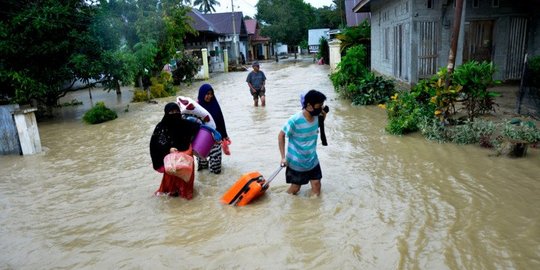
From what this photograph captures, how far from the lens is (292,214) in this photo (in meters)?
4.94

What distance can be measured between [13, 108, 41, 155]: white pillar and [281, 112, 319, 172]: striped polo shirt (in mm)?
6102

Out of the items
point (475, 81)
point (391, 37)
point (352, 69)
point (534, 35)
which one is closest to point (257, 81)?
point (352, 69)

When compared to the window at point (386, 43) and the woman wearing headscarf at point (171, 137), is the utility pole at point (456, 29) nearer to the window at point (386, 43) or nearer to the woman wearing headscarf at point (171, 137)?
the woman wearing headscarf at point (171, 137)

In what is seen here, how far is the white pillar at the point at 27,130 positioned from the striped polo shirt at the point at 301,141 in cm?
610

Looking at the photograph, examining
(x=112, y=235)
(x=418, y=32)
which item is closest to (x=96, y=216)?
(x=112, y=235)

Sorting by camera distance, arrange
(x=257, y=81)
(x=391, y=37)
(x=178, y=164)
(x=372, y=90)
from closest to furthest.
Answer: (x=178, y=164), (x=372, y=90), (x=257, y=81), (x=391, y=37)

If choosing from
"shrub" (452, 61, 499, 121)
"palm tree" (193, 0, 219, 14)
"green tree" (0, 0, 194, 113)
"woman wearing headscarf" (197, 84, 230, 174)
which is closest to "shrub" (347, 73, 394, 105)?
"shrub" (452, 61, 499, 121)

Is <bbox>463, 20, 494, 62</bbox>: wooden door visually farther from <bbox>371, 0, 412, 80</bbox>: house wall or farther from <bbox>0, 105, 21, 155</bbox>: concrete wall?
<bbox>0, 105, 21, 155</bbox>: concrete wall

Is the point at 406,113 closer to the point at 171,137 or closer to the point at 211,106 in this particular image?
the point at 211,106

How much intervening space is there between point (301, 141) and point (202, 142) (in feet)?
4.86

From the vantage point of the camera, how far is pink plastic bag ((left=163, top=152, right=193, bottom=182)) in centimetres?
505

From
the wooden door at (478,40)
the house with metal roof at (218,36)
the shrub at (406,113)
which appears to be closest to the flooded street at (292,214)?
the shrub at (406,113)

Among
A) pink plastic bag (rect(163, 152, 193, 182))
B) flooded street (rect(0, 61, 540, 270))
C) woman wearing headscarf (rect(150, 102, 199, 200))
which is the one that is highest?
woman wearing headscarf (rect(150, 102, 199, 200))

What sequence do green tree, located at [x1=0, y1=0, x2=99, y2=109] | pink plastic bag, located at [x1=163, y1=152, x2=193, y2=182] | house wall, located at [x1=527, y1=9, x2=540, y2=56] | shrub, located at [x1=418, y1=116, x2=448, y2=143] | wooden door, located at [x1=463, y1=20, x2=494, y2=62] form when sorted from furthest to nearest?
wooden door, located at [x1=463, y1=20, x2=494, y2=62] → house wall, located at [x1=527, y1=9, x2=540, y2=56] → green tree, located at [x1=0, y1=0, x2=99, y2=109] → shrub, located at [x1=418, y1=116, x2=448, y2=143] → pink plastic bag, located at [x1=163, y1=152, x2=193, y2=182]
